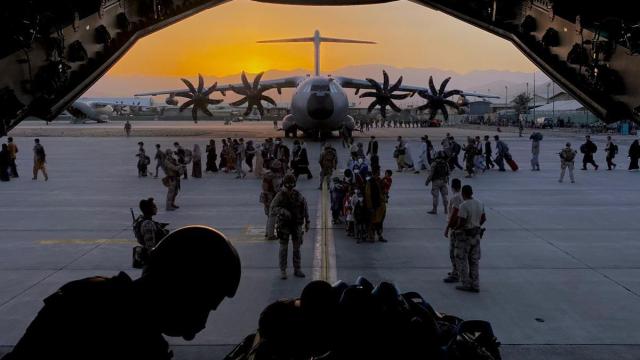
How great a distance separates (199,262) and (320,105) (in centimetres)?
2992

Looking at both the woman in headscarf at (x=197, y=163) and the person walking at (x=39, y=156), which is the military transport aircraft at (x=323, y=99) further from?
the person walking at (x=39, y=156)

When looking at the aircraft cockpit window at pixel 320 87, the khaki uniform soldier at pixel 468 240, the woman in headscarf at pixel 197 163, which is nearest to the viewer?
the khaki uniform soldier at pixel 468 240

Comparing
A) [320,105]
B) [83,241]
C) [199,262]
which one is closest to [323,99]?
[320,105]

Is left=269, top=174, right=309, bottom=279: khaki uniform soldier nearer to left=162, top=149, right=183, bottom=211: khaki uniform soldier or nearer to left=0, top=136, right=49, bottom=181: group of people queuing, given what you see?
left=162, top=149, right=183, bottom=211: khaki uniform soldier

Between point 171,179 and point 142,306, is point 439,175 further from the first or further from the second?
point 142,306

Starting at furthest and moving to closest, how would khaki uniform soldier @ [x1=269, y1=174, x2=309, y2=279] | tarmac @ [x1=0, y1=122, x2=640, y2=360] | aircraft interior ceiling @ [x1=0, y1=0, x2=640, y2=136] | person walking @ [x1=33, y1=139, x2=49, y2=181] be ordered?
person walking @ [x1=33, y1=139, x2=49, y2=181], khaki uniform soldier @ [x1=269, y1=174, x2=309, y2=279], tarmac @ [x1=0, y1=122, x2=640, y2=360], aircraft interior ceiling @ [x1=0, y1=0, x2=640, y2=136]

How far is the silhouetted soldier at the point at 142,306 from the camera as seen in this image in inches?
64.2

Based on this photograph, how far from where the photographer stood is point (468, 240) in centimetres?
801

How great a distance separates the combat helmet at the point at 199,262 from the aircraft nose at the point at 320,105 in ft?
97.6

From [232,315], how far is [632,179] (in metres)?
19.0

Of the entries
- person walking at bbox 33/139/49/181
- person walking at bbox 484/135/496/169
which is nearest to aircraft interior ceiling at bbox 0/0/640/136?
person walking at bbox 33/139/49/181

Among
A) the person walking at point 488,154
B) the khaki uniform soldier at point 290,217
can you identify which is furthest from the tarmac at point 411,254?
the person walking at point 488,154

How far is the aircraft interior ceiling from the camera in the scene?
486 cm

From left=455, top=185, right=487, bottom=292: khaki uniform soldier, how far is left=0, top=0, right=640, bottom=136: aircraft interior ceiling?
7.37 ft
